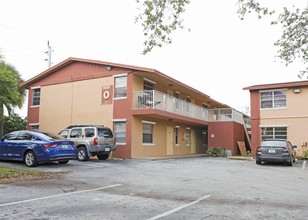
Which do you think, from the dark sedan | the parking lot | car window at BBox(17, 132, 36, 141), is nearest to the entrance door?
the dark sedan

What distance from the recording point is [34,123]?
24.7 metres

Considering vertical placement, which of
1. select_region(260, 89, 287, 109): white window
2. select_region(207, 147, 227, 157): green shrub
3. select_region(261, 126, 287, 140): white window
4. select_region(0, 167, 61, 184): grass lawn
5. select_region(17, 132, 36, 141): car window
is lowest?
select_region(0, 167, 61, 184): grass lawn

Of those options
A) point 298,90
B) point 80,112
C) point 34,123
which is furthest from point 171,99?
point 34,123

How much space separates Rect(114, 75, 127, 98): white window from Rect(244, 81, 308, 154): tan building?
396 inches

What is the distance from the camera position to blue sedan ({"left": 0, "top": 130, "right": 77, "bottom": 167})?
13062 millimetres

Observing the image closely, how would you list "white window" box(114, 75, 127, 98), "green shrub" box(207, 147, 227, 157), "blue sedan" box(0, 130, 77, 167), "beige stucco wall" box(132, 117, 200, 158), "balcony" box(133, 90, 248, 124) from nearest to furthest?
"blue sedan" box(0, 130, 77, 167)
"beige stucco wall" box(132, 117, 200, 158)
"balcony" box(133, 90, 248, 124)
"white window" box(114, 75, 127, 98)
"green shrub" box(207, 147, 227, 157)

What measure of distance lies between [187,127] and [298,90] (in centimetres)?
946

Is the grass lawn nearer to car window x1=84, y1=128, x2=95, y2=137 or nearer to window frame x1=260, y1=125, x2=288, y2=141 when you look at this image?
car window x1=84, y1=128, x2=95, y2=137

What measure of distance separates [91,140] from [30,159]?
3867 millimetres

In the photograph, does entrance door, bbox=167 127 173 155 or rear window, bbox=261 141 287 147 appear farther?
entrance door, bbox=167 127 173 155

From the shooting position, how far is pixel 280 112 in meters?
23.9

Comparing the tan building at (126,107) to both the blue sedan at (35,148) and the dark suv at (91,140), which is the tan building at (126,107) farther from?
the blue sedan at (35,148)

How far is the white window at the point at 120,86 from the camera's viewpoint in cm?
2034

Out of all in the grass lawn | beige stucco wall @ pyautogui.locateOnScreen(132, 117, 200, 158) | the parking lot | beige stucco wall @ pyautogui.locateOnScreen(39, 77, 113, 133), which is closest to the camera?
the parking lot
